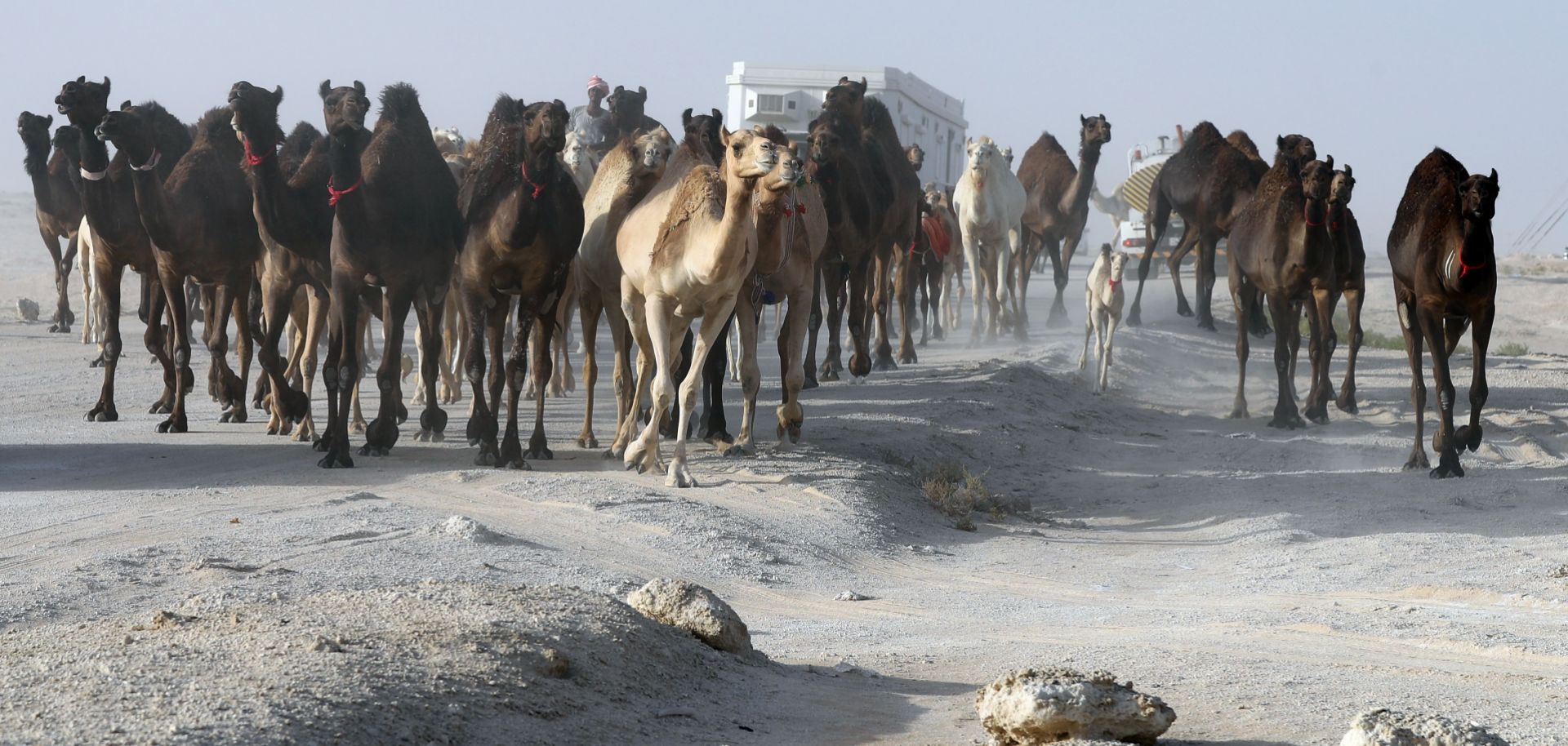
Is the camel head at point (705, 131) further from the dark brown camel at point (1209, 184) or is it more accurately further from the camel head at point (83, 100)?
the dark brown camel at point (1209, 184)

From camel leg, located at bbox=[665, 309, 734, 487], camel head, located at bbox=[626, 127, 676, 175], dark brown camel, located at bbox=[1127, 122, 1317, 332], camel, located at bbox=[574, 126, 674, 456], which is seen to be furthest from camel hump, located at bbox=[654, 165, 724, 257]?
dark brown camel, located at bbox=[1127, 122, 1317, 332]

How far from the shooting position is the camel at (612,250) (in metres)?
12.0

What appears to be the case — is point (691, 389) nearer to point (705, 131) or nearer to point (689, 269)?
point (689, 269)

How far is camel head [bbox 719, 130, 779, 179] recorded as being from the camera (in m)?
9.59

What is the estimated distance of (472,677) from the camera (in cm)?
520

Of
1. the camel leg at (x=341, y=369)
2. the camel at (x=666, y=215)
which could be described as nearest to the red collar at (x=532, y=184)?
the camel at (x=666, y=215)

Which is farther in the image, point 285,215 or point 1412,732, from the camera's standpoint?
point 285,215

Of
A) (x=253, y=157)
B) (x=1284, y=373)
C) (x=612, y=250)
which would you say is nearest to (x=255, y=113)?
(x=253, y=157)

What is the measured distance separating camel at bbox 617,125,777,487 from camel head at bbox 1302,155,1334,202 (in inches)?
245

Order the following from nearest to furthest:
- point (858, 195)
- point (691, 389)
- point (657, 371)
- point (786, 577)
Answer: point (786, 577), point (691, 389), point (657, 371), point (858, 195)

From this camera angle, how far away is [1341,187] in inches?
567

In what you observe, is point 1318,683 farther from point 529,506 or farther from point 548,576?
point 529,506

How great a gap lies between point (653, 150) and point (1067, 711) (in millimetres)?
7190

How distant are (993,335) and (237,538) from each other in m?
16.4
